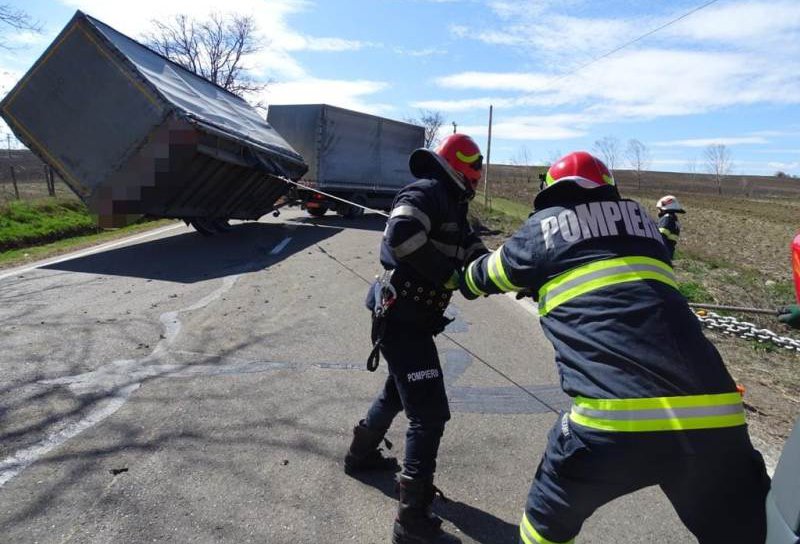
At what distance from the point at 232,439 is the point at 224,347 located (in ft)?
6.14

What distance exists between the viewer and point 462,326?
6906mm

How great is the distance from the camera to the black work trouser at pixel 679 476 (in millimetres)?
1877

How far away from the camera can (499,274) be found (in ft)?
8.09

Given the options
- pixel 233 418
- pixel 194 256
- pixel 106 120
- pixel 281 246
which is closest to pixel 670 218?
pixel 233 418

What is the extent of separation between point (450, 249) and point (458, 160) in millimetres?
525

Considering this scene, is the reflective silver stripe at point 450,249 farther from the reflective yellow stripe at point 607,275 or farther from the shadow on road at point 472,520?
the shadow on road at point 472,520

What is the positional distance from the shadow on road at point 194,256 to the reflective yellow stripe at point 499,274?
252 inches

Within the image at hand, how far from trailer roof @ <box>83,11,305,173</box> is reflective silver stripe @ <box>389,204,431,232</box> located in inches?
279

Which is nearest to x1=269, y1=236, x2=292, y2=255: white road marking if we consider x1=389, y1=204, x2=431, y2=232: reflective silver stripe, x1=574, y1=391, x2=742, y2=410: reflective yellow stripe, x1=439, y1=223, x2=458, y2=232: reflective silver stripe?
x1=439, y1=223, x2=458, y2=232: reflective silver stripe

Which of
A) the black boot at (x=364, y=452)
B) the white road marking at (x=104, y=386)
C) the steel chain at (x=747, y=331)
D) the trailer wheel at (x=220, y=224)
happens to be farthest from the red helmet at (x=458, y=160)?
the trailer wheel at (x=220, y=224)

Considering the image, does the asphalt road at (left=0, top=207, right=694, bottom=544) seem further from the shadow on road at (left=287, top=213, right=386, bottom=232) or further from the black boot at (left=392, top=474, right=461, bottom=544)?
the shadow on road at (left=287, top=213, right=386, bottom=232)

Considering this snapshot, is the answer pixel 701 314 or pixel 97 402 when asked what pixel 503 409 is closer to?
pixel 97 402

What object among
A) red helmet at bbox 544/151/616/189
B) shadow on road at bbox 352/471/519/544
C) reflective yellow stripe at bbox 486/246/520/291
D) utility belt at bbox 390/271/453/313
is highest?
red helmet at bbox 544/151/616/189

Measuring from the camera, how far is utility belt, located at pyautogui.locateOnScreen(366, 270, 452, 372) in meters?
3.04
